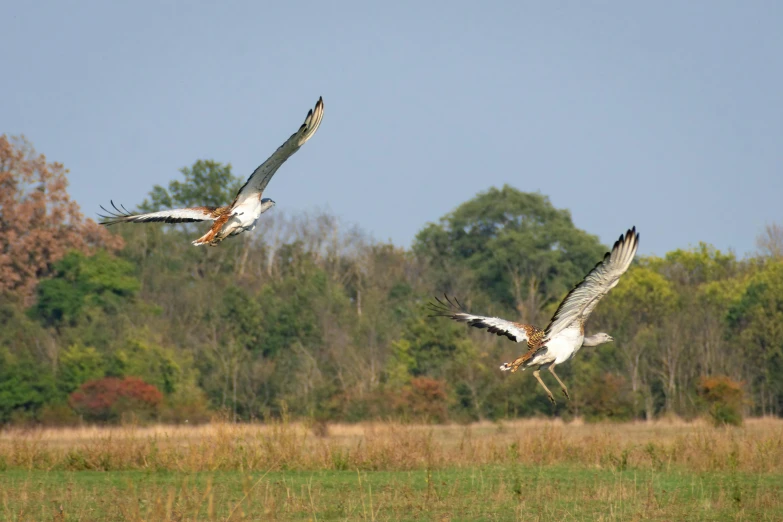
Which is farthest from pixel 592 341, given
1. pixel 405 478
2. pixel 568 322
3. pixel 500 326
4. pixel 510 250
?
pixel 510 250

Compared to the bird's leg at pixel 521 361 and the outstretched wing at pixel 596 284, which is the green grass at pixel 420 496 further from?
the outstretched wing at pixel 596 284

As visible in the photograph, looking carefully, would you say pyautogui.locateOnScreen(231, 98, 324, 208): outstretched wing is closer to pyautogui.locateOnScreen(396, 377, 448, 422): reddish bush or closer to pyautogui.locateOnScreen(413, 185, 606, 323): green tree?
pyautogui.locateOnScreen(396, 377, 448, 422): reddish bush

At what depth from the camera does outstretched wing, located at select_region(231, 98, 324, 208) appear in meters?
14.7

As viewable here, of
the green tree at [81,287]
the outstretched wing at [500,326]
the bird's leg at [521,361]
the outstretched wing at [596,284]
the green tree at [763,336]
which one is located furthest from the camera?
the green tree at [81,287]

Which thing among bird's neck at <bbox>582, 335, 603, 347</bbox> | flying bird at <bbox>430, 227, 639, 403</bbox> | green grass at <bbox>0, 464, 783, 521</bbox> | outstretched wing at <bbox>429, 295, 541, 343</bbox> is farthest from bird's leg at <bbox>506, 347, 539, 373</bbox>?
green grass at <bbox>0, 464, 783, 521</bbox>

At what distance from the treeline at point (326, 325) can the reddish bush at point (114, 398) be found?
9 centimetres

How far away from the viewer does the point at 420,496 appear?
650 inches

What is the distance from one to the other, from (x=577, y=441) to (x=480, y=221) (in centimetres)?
6477

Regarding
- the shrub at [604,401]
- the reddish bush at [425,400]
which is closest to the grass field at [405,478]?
the reddish bush at [425,400]

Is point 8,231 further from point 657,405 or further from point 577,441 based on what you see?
point 577,441

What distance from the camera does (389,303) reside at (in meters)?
69.6

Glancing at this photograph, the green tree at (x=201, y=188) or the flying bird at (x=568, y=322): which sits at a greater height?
the green tree at (x=201, y=188)

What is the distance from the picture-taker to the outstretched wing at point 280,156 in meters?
14.7

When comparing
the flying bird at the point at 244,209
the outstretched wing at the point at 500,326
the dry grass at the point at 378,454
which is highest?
the flying bird at the point at 244,209
